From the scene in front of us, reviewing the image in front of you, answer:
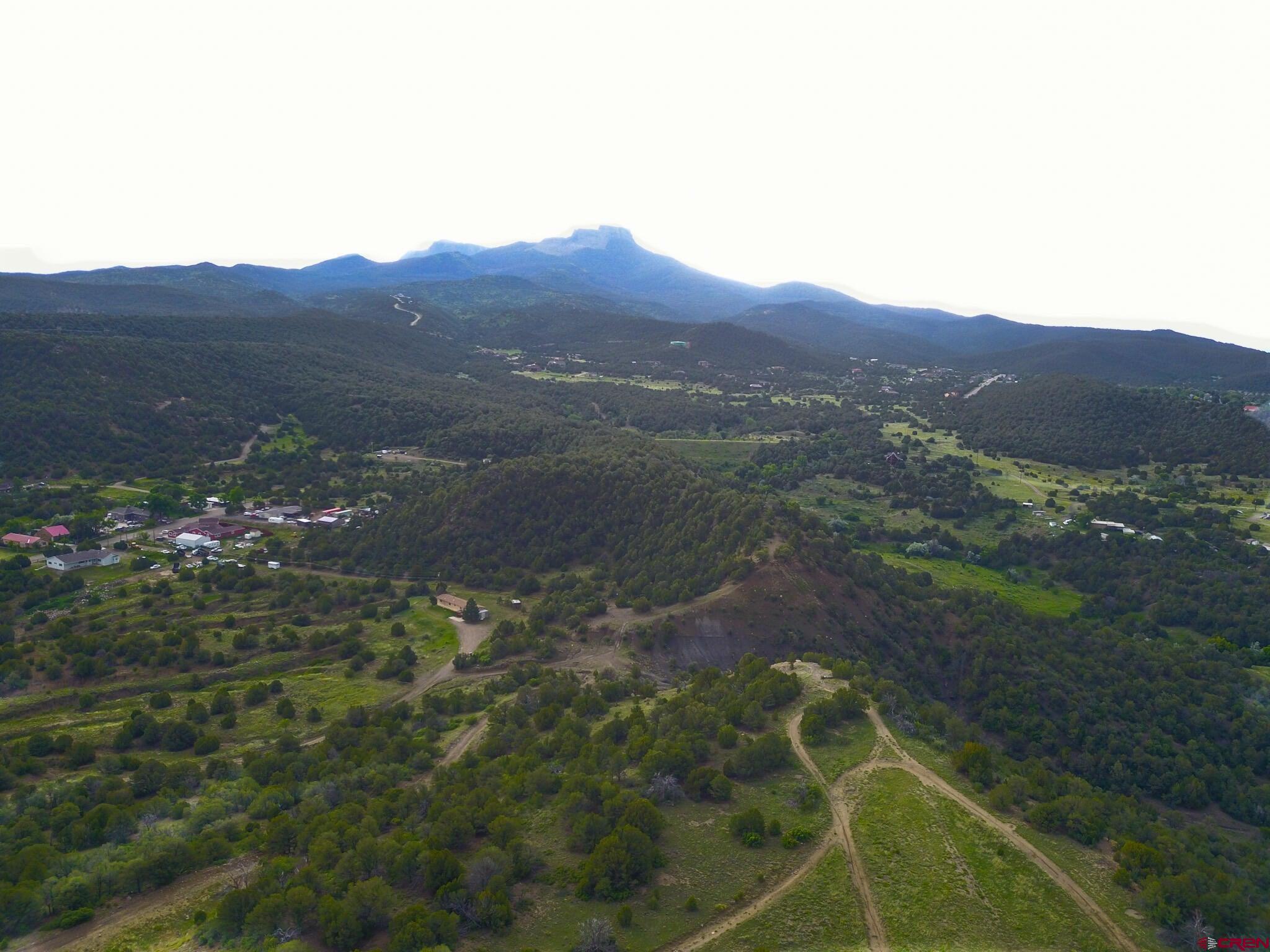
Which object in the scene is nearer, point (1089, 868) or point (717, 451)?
point (1089, 868)

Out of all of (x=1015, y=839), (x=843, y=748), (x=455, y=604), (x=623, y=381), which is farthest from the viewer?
(x=623, y=381)

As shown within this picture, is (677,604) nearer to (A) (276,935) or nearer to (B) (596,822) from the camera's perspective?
(B) (596,822)

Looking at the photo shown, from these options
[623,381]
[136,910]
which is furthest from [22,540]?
[623,381]

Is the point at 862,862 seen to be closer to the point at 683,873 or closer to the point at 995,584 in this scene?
the point at 683,873

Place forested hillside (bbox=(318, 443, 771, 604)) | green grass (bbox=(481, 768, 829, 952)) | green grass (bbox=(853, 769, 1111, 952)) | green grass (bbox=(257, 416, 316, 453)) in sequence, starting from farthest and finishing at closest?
green grass (bbox=(257, 416, 316, 453)) → forested hillside (bbox=(318, 443, 771, 604)) → green grass (bbox=(853, 769, 1111, 952)) → green grass (bbox=(481, 768, 829, 952))

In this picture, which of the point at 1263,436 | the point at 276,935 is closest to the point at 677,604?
the point at 276,935

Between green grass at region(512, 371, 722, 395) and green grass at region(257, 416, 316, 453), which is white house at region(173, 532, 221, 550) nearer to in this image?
green grass at region(257, 416, 316, 453)

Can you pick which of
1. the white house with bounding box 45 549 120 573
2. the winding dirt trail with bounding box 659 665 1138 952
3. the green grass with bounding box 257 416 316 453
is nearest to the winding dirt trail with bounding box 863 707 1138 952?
the winding dirt trail with bounding box 659 665 1138 952
